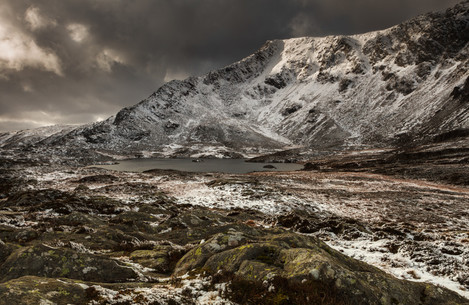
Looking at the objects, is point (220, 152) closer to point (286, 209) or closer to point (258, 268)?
point (286, 209)

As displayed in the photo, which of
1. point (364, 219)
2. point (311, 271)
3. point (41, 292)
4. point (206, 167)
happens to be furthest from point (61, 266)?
point (206, 167)

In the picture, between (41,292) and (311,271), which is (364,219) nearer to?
(311,271)

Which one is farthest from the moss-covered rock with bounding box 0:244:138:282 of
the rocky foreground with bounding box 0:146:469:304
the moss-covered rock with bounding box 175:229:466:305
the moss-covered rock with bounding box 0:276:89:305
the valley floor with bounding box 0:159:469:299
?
the moss-covered rock with bounding box 175:229:466:305

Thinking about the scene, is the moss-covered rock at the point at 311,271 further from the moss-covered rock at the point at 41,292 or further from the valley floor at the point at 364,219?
the moss-covered rock at the point at 41,292

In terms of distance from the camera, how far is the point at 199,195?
113 ft

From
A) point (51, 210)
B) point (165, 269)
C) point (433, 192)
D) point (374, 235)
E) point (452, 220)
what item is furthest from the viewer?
point (433, 192)

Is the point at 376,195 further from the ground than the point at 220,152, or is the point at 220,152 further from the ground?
the point at 220,152

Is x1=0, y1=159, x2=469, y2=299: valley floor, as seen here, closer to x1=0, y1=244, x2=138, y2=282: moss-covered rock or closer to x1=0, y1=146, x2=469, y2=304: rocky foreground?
x1=0, y1=146, x2=469, y2=304: rocky foreground

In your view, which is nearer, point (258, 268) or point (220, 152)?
point (258, 268)

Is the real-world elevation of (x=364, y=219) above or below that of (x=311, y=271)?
below

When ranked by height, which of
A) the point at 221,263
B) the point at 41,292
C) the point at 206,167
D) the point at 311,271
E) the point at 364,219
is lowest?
the point at 364,219

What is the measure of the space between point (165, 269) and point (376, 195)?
124ft

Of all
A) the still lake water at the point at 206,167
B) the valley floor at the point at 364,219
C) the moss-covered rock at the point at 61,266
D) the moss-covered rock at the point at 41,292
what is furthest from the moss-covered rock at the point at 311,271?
the still lake water at the point at 206,167

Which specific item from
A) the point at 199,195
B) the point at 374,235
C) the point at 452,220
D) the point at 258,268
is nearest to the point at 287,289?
the point at 258,268
